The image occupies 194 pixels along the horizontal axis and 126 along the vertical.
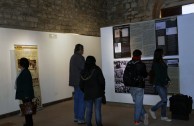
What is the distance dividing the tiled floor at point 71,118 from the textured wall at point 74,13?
8.94 ft

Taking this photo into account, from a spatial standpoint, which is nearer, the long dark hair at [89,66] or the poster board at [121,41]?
the long dark hair at [89,66]

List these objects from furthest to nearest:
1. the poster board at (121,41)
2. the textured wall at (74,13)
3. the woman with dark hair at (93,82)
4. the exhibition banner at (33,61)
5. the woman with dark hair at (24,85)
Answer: the textured wall at (74,13), the exhibition banner at (33,61), the poster board at (121,41), the woman with dark hair at (24,85), the woman with dark hair at (93,82)

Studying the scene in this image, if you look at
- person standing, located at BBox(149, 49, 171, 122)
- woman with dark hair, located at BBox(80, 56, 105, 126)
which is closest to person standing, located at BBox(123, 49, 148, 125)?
person standing, located at BBox(149, 49, 171, 122)

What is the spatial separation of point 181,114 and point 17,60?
4.41 metres

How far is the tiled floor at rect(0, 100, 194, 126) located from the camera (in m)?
5.14

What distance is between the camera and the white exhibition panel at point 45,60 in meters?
6.55

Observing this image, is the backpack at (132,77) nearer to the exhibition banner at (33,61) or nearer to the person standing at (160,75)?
the person standing at (160,75)

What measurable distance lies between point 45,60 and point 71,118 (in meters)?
2.55

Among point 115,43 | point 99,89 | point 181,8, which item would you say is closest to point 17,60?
point 115,43

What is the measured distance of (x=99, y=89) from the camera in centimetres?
436

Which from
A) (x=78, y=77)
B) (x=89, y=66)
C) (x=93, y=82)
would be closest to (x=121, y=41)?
(x=78, y=77)

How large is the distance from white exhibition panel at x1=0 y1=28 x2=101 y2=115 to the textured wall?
1.67ft

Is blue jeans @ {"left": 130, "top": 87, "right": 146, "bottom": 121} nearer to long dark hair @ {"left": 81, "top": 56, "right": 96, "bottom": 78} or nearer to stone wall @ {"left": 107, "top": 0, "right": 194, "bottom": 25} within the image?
long dark hair @ {"left": 81, "top": 56, "right": 96, "bottom": 78}

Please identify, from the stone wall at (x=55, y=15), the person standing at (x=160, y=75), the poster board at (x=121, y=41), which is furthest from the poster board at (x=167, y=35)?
the stone wall at (x=55, y=15)
